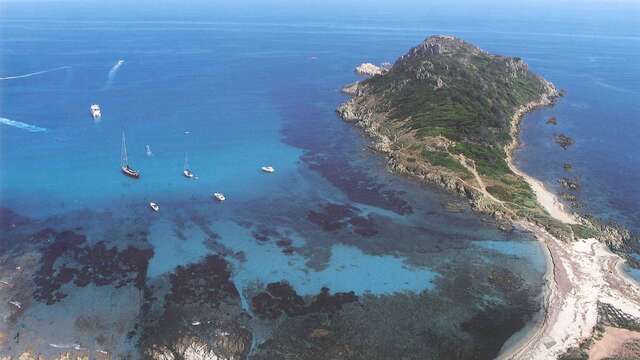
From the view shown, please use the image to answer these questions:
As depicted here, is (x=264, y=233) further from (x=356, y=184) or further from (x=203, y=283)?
(x=356, y=184)

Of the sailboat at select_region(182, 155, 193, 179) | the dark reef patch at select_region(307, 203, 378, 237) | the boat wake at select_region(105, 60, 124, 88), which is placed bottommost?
the dark reef patch at select_region(307, 203, 378, 237)

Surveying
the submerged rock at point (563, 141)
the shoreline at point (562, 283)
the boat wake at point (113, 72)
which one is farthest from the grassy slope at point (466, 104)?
the boat wake at point (113, 72)

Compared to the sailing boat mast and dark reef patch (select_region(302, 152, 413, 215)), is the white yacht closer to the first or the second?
the sailing boat mast

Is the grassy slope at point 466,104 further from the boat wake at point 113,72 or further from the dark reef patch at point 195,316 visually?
the boat wake at point 113,72

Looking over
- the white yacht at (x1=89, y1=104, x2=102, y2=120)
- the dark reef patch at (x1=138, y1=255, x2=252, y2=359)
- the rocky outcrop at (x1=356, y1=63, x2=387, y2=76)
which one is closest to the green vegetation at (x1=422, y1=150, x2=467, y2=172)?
the dark reef patch at (x1=138, y1=255, x2=252, y2=359)

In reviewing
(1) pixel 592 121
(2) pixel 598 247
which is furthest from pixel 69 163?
(1) pixel 592 121

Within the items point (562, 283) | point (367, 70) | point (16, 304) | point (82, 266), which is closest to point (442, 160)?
point (562, 283)

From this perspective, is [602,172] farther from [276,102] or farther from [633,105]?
[276,102]

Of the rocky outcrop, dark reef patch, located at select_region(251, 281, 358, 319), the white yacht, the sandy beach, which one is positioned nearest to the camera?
the sandy beach

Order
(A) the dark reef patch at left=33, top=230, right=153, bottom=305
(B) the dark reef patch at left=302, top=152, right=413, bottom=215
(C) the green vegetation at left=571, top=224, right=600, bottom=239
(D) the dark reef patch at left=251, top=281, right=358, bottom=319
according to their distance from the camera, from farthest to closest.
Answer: (B) the dark reef patch at left=302, top=152, right=413, bottom=215, (C) the green vegetation at left=571, top=224, right=600, bottom=239, (A) the dark reef patch at left=33, top=230, right=153, bottom=305, (D) the dark reef patch at left=251, top=281, right=358, bottom=319
